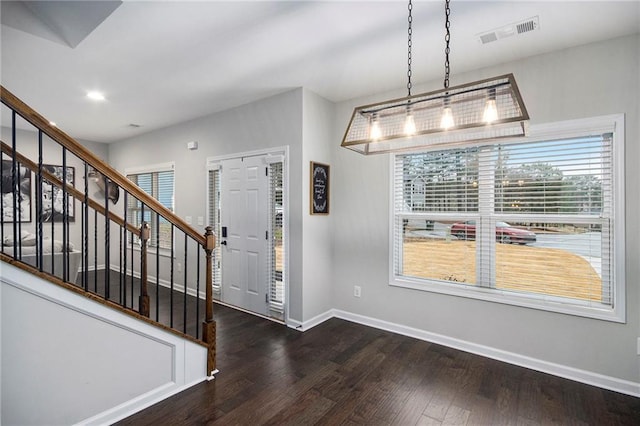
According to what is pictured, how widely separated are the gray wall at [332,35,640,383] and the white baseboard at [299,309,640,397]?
39 mm

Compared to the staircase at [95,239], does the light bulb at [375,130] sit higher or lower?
higher

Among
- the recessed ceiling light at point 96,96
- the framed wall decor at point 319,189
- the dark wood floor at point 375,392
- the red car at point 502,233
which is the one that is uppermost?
the recessed ceiling light at point 96,96

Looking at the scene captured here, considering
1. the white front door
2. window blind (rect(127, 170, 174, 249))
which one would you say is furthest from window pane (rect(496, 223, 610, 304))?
window blind (rect(127, 170, 174, 249))

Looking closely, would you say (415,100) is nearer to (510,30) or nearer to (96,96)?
(510,30)

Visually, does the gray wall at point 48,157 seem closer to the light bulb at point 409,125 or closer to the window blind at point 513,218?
the window blind at point 513,218

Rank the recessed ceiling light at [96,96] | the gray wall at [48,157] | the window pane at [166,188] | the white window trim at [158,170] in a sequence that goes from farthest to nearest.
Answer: the gray wall at [48,157] → the window pane at [166,188] → the white window trim at [158,170] → the recessed ceiling light at [96,96]

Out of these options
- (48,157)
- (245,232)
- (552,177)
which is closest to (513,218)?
(552,177)

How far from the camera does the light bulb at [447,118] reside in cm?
157

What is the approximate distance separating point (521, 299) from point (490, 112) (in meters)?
2.07

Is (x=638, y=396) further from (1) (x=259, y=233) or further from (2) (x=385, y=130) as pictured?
(1) (x=259, y=233)

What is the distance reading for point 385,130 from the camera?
180 cm

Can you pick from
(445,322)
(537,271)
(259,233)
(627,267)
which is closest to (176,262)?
(259,233)

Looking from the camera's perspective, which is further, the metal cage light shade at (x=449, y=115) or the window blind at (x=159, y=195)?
the window blind at (x=159, y=195)

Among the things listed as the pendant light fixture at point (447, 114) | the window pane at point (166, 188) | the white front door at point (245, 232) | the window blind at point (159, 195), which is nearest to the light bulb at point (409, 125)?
the pendant light fixture at point (447, 114)
